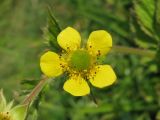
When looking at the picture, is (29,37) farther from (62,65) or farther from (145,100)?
(62,65)

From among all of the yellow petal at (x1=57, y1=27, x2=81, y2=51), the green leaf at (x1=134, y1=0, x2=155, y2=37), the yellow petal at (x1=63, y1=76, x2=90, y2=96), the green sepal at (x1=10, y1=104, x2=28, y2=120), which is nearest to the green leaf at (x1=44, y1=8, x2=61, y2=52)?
the yellow petal at (x1=57, y1=27, x2=81, y2=51)

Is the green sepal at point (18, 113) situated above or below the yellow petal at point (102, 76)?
below

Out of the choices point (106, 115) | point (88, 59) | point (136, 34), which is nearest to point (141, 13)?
point (136, 34)

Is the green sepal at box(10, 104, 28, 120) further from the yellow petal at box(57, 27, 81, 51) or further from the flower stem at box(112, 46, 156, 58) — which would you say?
the flower stem at box(112, 46, 156, 58)

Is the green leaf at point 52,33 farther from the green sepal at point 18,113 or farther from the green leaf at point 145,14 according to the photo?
the green leaf at point 145,14

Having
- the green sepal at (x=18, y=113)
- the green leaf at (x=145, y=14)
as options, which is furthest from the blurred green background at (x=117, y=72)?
the green sepal at (x=18, y=113)

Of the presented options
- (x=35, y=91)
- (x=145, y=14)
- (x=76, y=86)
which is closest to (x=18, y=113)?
(x=35, y=91)

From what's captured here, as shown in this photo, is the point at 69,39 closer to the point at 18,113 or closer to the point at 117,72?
the point at 18,113
